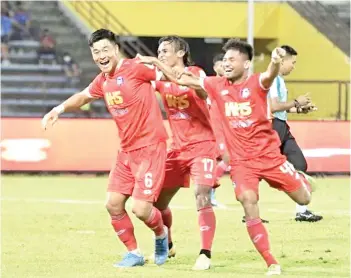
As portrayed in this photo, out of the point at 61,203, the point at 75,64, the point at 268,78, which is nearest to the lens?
the point at 268,78

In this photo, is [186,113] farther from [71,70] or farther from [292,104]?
[71,70]

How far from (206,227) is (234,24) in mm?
21149

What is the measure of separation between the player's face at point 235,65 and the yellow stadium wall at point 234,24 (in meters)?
21.0

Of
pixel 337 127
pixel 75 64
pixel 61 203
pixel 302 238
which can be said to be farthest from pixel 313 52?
pixel 302 238

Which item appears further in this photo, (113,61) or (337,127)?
(337,127)

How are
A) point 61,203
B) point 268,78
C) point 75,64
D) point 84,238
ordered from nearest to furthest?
point 268,78 → point 84,238 → point 61,203 → point 75,64

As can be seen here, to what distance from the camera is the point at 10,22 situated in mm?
31375

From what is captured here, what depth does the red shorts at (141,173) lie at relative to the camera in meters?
11.0

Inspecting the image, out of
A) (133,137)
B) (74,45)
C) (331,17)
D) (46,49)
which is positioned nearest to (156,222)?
(133,137)

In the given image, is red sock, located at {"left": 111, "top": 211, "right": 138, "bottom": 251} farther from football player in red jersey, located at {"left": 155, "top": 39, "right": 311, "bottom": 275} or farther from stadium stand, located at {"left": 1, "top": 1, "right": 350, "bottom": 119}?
stadium stand, located at {"left": 1, "top": 1, "right": 350, "bottom": 119}

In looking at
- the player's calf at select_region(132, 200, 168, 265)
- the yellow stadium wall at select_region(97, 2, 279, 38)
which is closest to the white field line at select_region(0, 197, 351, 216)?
the player's calf at select_region(132, 200, 168, 265)

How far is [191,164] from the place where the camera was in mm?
11523

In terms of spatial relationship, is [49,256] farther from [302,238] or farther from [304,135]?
[304,135]

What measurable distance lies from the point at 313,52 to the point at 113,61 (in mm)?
21670
